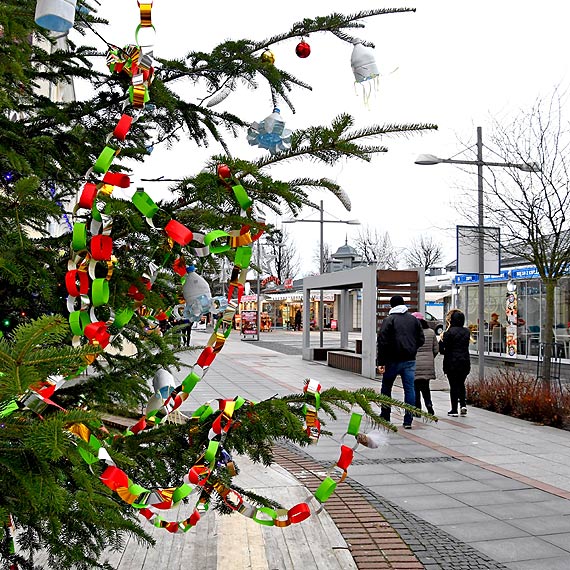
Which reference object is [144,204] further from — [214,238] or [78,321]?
[78,321]

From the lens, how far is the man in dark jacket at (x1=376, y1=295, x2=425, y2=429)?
934 cm

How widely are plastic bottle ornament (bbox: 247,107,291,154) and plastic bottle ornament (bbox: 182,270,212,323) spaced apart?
0.58 m

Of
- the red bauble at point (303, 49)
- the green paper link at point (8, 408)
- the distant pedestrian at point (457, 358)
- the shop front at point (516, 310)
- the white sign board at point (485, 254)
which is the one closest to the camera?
the green paper link at point (8, 408)

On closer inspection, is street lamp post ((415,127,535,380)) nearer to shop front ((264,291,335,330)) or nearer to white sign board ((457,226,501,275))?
white sign board ((457,226,501,275))

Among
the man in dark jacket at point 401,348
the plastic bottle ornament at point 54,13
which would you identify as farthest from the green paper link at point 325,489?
the man in dark jacket at point 401,348

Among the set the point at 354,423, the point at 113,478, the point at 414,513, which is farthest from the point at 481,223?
the point at 113,478

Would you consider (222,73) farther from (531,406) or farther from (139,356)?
(531,406)

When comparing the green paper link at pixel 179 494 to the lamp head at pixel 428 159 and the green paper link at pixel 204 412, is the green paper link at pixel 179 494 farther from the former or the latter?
the lamp head at pixel 428 159

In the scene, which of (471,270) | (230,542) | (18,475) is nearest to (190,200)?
(18,475)

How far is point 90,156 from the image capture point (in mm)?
3094

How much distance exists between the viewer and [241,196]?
2199mm

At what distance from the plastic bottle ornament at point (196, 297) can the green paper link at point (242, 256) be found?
0.19 meters

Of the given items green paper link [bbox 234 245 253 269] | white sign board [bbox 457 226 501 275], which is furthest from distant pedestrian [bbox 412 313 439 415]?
green paper link [bbox 234 245 253 269]

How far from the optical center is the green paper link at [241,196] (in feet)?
7.20
